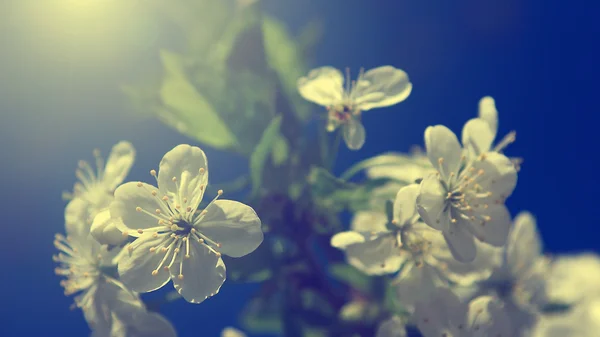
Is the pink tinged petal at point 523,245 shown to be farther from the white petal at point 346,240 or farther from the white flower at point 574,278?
the white petal at point 346,240

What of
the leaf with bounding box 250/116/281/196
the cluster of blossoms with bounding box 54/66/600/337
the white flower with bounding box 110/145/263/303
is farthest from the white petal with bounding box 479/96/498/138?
the white flower with bounding box 110/145/263/303

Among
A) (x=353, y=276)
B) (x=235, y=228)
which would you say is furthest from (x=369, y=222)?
(x=235, y=228)

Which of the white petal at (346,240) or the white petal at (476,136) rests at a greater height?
the white petal at (476,136)

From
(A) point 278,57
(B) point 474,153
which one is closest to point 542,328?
(B) point 474,153

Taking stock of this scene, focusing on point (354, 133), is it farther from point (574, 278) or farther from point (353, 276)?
point (574, 278)

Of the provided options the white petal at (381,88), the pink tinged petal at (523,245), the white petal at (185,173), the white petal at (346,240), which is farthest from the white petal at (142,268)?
the pink tinged petal at (523,245)
